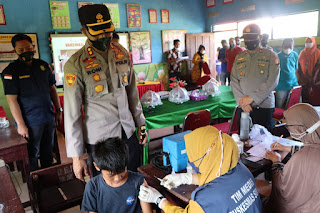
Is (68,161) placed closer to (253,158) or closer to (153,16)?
(253,158)

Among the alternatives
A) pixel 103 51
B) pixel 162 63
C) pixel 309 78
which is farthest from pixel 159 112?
pixel 162 63

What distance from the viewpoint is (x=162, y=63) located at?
7980mm

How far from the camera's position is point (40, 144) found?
2.74 metres

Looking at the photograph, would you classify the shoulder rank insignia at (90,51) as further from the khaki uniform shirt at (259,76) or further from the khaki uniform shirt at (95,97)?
the khaki uniform shirt at (259,76)

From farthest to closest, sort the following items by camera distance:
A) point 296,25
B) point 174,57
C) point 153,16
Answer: point 174,57, point 153,16, point 296,25

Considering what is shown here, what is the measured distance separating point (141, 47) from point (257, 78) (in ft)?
17.1

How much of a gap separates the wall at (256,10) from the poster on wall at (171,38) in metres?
1.20

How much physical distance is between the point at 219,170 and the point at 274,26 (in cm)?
698

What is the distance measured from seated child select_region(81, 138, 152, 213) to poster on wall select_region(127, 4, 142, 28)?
629 cm

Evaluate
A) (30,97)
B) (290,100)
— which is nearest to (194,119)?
(30,97)

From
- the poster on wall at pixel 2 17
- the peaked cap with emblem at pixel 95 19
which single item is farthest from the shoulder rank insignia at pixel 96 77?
the poster on wall at pixel 2 17

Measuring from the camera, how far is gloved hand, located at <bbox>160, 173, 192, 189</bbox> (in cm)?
144

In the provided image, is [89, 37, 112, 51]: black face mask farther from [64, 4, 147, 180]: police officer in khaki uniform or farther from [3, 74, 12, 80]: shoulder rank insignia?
[3, 74, 12, 80]: shoulder rank insignia

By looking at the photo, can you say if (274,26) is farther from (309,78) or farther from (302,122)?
(302,122)
